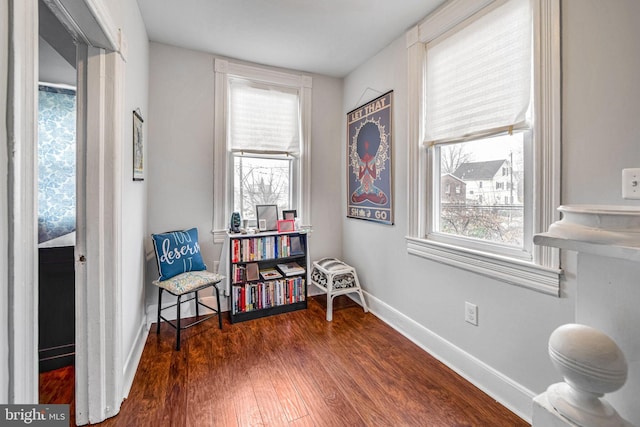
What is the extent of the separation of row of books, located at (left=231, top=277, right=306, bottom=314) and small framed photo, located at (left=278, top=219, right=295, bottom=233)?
50cm

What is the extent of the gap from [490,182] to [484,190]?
2.6 inches

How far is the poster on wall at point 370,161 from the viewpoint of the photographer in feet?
8.64

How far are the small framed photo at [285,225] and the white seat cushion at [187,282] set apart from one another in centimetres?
78

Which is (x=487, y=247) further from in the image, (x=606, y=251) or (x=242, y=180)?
(x=242, y=180)

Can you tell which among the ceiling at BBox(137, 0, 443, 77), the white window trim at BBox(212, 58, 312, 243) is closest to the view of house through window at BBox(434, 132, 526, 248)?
the ceiling at BBox(137, 0, 443, 77)

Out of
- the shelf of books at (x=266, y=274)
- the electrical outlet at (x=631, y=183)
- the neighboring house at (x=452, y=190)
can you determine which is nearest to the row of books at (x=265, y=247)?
the shelf of books at (x=266, y=274)

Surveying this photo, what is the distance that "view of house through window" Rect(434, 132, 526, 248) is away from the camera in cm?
170

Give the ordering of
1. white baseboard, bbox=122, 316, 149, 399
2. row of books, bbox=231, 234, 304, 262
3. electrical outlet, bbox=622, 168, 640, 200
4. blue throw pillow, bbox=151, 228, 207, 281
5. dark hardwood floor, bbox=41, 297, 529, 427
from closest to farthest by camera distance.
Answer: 1. electrical outlet, bbox=622, 168, 640, 200
2. dark hardwood floor, bbox=41, 297, 529, 427
3. white baseboard, bbox=122, 316, 149, 399
4. blue throw pillow, bbox=151, 228, 207, 281
5. row of books, bbox=231, 234, 304, 262

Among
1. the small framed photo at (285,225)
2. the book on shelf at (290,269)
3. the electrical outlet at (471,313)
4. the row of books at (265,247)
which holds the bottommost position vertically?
the electrical outlet at (471,313)

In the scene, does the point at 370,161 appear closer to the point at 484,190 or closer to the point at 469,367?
the point at 484,190

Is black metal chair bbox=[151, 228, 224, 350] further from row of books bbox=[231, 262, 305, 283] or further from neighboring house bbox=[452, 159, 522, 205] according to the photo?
neighboring house bbox=[452, 159, 522, 205]

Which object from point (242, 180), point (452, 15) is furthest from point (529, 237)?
point (242, 180)

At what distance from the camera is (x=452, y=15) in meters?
1.95

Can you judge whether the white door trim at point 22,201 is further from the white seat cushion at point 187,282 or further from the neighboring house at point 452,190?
the neighboring house at point 452,190
